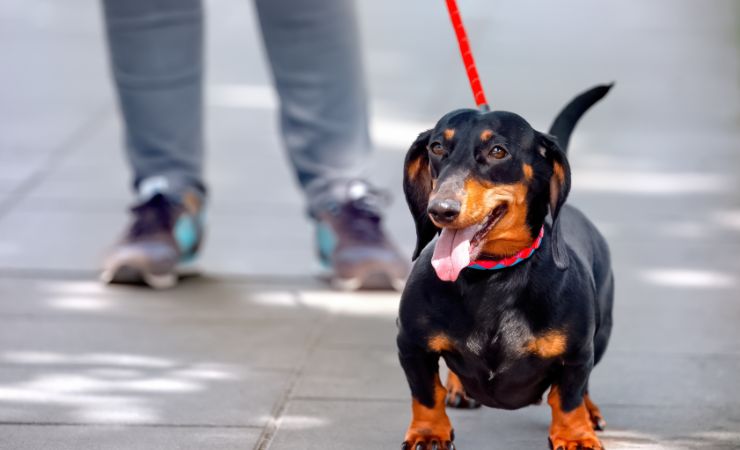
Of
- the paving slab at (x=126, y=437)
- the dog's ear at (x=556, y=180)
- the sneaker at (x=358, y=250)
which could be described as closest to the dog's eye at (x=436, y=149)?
the dog's ear at (x=556, y=180)

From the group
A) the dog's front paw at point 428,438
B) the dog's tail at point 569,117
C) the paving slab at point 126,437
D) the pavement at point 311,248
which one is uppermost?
the dog's tail at point 569,117

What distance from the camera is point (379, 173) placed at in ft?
18.8

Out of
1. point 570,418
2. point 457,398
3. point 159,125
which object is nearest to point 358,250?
point 159,125

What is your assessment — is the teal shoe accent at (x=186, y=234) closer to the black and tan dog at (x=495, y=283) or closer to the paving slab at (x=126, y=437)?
the paving slab at (x=126, y=437)

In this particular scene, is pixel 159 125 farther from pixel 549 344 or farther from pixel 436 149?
pixel 549 344

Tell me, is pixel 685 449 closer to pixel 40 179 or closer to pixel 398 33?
pixel 40 179

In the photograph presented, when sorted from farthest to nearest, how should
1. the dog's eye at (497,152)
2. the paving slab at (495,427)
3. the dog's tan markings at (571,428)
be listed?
the paving slab at (495,427) < the dog's tan markings at (571,428) < the dog's eye at (497,152)

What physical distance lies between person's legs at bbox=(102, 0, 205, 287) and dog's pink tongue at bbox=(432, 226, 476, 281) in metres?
1.92

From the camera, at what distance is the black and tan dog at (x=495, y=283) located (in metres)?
2.82

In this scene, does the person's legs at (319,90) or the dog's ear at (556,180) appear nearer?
the dog's ear at (556,180)

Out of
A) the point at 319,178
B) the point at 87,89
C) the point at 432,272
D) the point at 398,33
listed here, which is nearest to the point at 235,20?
the point at 398,33

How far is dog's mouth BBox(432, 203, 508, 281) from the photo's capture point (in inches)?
110

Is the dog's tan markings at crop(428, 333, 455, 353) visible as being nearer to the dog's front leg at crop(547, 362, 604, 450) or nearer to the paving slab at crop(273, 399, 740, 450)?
the dog's front leg at crop(547, 362, 604, 450)

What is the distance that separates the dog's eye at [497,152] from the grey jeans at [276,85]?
1.86 metres
